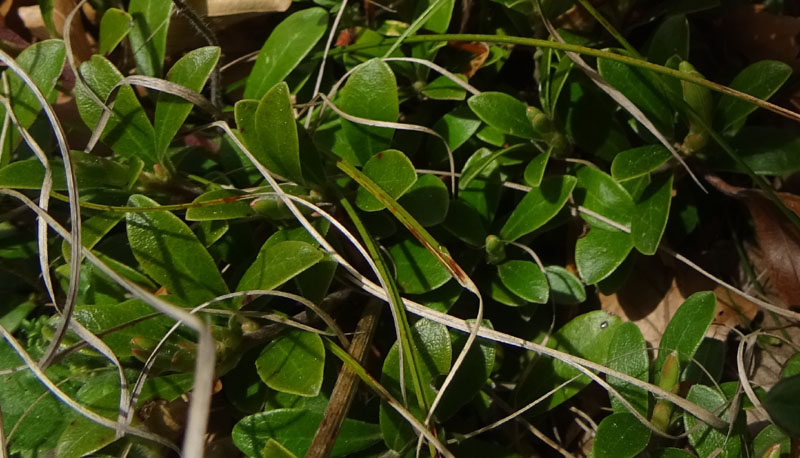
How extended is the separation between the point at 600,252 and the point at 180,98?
81 cm

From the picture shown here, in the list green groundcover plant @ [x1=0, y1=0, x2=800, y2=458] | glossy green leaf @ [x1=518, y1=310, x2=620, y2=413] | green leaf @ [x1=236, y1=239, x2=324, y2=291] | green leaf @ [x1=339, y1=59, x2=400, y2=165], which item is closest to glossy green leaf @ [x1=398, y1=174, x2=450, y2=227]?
green groundcover plant @ [x1=0, y1=0, x2=800, y2=458]

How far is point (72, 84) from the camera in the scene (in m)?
1.63

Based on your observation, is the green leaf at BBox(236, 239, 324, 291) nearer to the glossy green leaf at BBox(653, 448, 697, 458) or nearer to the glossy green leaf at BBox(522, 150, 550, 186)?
the glossy green leaf at BBox(522, 150, 550, 186)

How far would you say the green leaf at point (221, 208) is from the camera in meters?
1.20

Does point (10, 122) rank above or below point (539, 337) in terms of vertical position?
above

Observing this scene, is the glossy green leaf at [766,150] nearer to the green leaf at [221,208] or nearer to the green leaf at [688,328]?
the green leaf at [688,328]

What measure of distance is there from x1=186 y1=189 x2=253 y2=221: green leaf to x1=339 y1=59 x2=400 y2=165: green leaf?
236 mm

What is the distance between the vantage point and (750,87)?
4.12 ft

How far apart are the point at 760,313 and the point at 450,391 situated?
2.19ft

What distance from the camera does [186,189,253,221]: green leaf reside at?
3.93 ft

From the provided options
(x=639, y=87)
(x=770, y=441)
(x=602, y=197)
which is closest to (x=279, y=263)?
(x=602, y=197)

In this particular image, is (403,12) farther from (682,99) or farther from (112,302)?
(112,302)

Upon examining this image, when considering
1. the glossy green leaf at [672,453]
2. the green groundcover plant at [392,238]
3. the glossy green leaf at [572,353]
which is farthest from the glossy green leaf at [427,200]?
the glossy green leaf at [672,453]

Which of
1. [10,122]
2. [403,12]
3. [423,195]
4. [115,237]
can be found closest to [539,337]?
[423,195]
